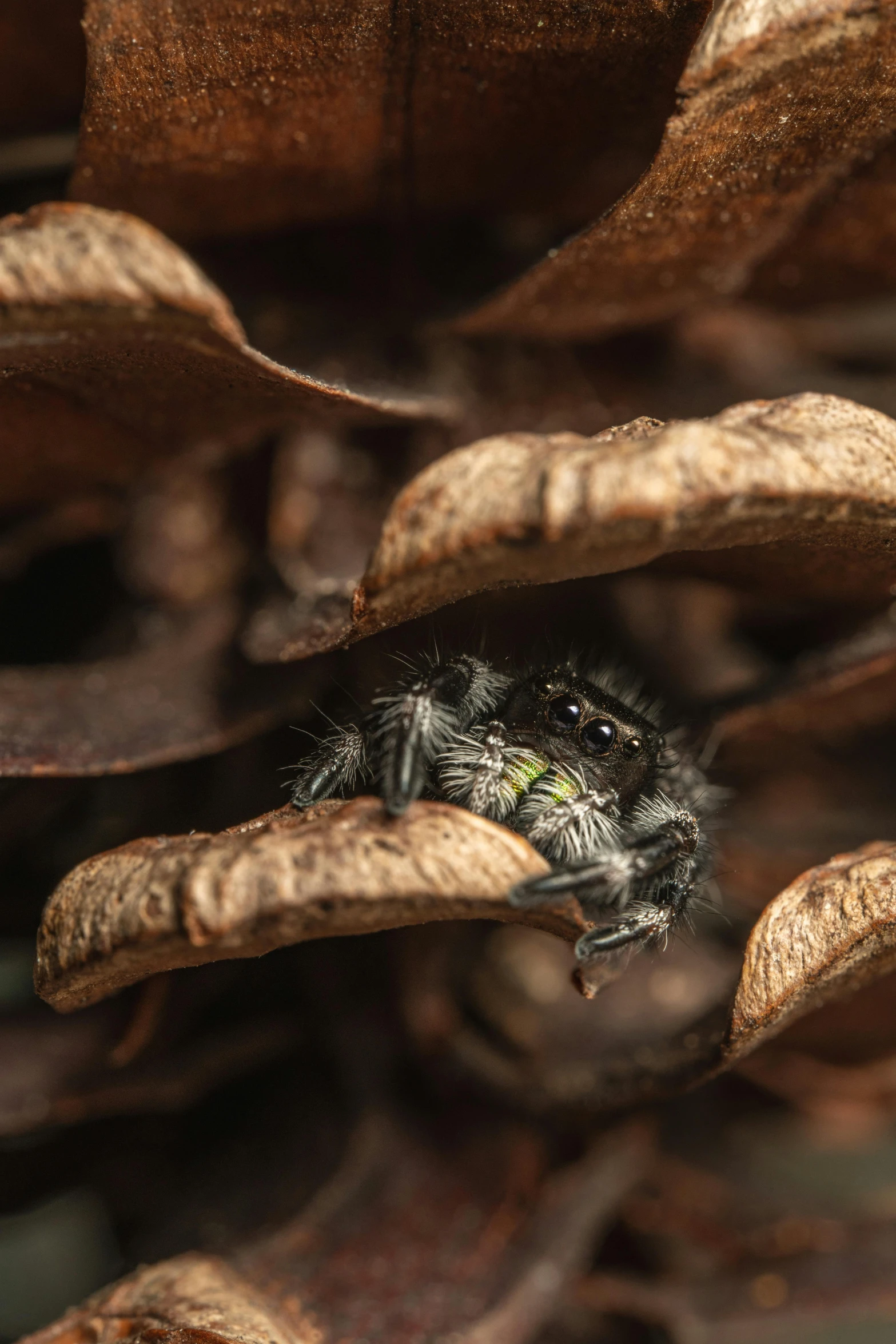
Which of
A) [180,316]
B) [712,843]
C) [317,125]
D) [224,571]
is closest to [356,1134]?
[712,843]

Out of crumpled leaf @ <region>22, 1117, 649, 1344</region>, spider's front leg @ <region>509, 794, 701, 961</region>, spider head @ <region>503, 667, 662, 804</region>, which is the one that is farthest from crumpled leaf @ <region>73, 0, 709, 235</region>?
crumpled leaf @ <region>22, 1117, 649, 1344</region>

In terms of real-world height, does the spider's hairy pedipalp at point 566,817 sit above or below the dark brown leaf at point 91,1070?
above

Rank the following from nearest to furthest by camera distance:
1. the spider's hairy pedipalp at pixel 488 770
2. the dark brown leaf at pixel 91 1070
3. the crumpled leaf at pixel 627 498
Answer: the crumpled leaf at pixel 627 498
the spider's hairy pedipalp at pixel 488 770
the dark brown leaf at pixel 91 1070

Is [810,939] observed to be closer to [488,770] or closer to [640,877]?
[640,877]

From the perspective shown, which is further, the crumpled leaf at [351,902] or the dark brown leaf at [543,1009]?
the dark brown leaf at [543,1009]

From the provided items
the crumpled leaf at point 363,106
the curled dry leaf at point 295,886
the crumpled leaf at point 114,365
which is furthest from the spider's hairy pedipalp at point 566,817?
the crumpled leaf at point 363,106

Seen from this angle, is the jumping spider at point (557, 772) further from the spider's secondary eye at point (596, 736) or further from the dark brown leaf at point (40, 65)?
the dark brown leaf at point (40, 65)

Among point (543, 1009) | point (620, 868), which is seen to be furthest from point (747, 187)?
point (543, 1009)

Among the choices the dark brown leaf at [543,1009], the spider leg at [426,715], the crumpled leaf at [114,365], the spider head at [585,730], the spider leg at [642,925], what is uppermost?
the crumpled leaf at [114,365]
